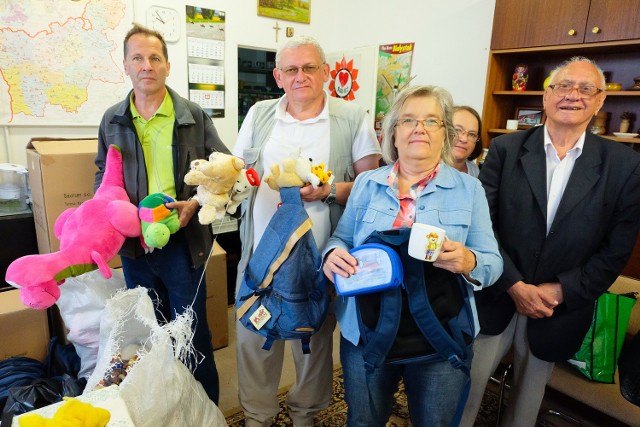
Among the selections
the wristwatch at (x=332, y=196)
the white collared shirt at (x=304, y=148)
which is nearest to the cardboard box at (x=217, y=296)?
the white collared shirt at (x=304, y=148)

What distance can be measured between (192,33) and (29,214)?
1.81 m

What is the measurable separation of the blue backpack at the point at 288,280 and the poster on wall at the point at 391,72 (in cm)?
258

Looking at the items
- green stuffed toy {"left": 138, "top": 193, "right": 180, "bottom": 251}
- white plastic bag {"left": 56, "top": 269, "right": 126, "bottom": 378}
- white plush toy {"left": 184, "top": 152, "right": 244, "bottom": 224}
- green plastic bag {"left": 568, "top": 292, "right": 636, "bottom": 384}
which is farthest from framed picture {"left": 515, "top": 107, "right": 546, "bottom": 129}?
white plastic bag {"left": 56, "top": 269, "right": 126, "bottom": 378}

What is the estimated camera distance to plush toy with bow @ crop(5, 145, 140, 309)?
109 cm

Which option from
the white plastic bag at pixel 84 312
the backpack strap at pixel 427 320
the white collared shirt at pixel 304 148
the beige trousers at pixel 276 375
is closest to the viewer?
the backpack strap at pixel 427 320

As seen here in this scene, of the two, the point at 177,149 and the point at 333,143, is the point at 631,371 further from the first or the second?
the point at 177,149

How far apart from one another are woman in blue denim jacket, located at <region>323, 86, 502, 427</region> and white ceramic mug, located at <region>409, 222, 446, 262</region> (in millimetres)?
144

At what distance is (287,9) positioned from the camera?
11.8 ft

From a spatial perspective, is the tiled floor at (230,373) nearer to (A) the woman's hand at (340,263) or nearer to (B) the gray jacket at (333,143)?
(B) the gray jacket at (333,143)

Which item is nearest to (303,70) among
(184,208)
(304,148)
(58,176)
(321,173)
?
(304,148)

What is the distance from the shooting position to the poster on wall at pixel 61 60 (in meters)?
2.43

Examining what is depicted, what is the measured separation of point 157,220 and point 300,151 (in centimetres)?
51

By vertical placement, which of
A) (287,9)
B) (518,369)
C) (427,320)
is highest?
(287,9)

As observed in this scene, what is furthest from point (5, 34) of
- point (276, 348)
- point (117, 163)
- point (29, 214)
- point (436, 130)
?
point (436, 130)
